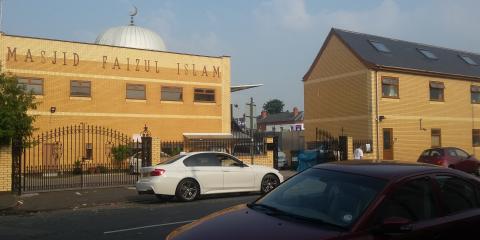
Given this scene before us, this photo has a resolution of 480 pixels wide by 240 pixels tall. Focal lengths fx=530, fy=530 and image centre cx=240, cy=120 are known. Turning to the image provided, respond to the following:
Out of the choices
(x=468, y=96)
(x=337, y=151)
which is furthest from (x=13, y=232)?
(x=468, y=96)

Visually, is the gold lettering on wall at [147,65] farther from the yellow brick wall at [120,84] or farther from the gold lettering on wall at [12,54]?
the gold lettering on wall at [12,54]

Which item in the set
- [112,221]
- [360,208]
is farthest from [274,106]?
[360,208]

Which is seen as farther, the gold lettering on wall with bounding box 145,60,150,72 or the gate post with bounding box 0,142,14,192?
the gold lettering on wall with bounding box 145,60,150,72

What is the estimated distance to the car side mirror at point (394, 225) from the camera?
4.34m

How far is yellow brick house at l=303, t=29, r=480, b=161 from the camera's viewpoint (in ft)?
109

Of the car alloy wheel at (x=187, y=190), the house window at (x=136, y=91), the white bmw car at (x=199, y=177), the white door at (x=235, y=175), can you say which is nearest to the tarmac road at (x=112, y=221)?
the car alloy wheel at (x=187, y=190)

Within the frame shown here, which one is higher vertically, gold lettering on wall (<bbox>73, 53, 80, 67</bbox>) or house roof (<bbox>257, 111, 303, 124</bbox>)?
gold lettering on wall (<bbox>73, 53, 80, 67</bbox>)

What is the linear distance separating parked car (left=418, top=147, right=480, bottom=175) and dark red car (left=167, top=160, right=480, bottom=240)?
20513 millimetres

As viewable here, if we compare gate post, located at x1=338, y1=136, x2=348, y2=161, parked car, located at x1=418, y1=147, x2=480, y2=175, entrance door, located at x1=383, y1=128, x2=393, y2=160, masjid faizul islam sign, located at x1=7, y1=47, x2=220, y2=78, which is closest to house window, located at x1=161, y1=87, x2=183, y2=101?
masjid faizul islam sign, located at x1=7, y1=47, x2=220, y2=78

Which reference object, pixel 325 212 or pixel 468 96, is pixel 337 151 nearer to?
pixel 468 96

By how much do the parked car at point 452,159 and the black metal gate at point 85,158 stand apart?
13368 mm

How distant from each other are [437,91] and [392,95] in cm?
440

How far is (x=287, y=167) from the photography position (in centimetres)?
3316

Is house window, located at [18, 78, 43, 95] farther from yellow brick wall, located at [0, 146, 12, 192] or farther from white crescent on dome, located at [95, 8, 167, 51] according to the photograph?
yellow brick wall, located at [0, 146, 12, 192]
